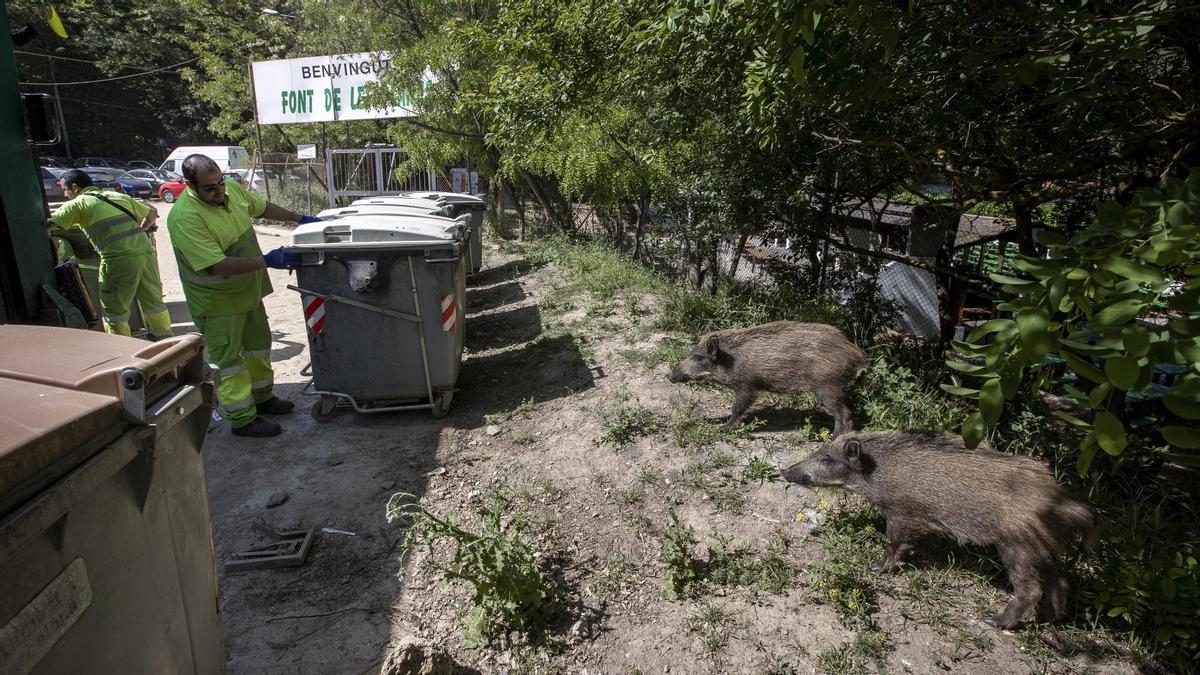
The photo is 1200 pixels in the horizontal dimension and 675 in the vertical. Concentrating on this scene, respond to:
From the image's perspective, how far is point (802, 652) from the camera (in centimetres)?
296

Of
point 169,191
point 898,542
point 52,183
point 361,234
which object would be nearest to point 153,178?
point 169,191

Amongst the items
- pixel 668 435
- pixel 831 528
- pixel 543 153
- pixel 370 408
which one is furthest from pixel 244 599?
pixel 543 153

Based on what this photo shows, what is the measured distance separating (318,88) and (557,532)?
14.3 meters

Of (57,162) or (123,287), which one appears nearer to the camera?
(123,287)

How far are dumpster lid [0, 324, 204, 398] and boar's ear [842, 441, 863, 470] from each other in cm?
317

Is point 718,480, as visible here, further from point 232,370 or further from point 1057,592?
point 232,370

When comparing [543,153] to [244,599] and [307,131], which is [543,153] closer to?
[244,599]

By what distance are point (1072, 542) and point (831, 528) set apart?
45.9 inches

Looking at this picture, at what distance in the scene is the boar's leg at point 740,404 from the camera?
4934 millimetres

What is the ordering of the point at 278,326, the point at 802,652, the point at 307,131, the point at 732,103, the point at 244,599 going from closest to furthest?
the point at 802,652, the point at 244,599, the point at 732,103, the point at 278,326, the point at 307,131

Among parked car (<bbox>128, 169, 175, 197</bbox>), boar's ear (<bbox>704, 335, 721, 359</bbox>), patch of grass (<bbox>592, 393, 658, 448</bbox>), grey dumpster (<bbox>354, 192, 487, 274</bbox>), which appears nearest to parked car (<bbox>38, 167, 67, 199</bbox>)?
parked car (<bbox>128, 169, 175, 197</bbox>)

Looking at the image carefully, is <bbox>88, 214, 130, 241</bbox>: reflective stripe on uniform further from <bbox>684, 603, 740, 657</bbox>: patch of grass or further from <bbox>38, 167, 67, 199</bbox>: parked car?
<bbox>38, 167, 67, 199</bbox>: parked car

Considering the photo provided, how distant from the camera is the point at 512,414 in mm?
5723

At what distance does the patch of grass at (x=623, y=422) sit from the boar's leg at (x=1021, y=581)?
2547 millimetres
